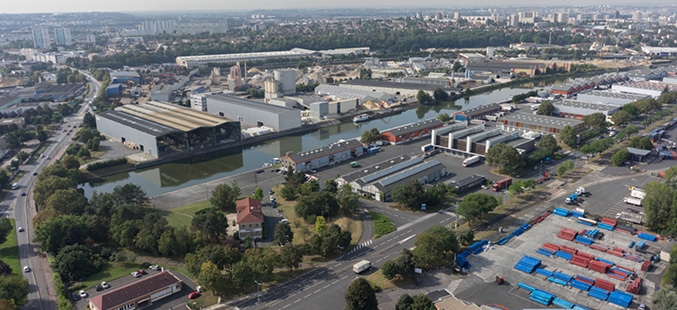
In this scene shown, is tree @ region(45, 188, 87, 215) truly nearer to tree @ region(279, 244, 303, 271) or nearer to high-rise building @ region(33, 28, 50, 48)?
tree @ region(279, 244, 303, 271)

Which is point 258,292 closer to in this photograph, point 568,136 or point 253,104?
point 568,136

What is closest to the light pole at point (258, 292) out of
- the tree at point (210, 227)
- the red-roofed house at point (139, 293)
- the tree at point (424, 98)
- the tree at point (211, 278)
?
the tree at point (211, 278)

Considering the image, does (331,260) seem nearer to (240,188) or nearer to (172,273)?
(172,273)

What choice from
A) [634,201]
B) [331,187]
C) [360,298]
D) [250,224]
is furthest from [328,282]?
[634,201]

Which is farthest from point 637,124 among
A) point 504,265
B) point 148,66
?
point 148,66

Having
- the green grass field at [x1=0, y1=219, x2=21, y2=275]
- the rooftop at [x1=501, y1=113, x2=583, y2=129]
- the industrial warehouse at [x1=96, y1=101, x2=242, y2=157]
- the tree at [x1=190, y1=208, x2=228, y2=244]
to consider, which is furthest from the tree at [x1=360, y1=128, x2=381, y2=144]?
the green grass field at [x1=0, y1=219, x2=21, y2=275]

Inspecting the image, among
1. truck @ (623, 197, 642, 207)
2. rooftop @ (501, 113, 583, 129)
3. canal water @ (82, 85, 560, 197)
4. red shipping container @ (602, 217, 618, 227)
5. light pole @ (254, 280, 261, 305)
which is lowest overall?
canal water @ (82, 85, 560, 197)
